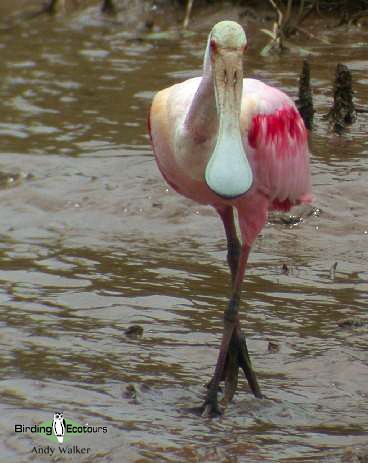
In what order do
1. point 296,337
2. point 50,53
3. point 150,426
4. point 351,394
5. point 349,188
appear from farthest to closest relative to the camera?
point 50,53, point 349,188, point 296,337, point 351,394, point 150,426

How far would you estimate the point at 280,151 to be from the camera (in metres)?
6.84

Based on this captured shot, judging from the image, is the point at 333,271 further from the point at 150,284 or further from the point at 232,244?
the point at 232,244

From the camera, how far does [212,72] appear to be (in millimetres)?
6105

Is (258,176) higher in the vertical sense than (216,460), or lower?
higher

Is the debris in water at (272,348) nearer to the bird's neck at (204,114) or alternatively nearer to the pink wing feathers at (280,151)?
the pink wing feathers at (280,151)

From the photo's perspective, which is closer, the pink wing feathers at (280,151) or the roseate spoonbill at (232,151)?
the roseate spoonbill at (232,151)

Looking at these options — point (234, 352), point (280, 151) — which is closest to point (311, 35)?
point (280, 151)

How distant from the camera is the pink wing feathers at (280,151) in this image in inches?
259

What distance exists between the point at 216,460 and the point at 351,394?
3.47ft

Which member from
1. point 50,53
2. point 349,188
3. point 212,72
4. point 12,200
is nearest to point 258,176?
point 212,72

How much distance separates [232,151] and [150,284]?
7.44ft

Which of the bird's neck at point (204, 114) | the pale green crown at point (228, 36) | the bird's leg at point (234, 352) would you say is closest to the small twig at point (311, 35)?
the bird's leg at point (234, 352)

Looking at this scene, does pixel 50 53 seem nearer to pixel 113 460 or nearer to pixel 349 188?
pixel 349 188

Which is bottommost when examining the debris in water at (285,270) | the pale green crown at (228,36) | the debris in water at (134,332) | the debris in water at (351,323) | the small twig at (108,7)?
the debris in water at (285,270)
